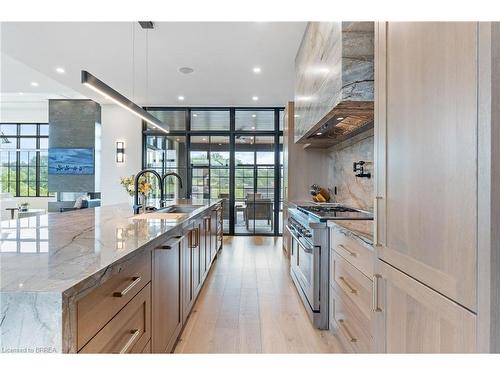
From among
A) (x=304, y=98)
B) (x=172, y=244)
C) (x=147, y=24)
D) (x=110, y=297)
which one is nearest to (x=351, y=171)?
(x=304, y=98)

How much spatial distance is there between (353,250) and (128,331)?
4.28 feet

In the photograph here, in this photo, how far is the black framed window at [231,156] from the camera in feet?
22.3

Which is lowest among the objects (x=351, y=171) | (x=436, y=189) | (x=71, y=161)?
(x=436, y=189)

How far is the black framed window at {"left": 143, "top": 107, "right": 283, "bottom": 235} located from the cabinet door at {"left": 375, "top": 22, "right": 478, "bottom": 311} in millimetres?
5542

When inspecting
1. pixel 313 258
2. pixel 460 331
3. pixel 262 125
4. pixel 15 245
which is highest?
pixel 262 125

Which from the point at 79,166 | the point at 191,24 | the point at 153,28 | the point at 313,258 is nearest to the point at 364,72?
the point at 313,258

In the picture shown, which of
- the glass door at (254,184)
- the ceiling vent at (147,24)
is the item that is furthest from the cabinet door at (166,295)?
the glass door at (254,184)

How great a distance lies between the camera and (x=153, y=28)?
3412 mm

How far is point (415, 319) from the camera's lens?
38.8 inches

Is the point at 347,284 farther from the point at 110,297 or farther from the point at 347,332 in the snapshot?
the point at 110,297

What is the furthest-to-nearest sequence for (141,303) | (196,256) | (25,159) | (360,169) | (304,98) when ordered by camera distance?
(25,159)
(304,98)
(360,169)
(196,256)
(141,303)
